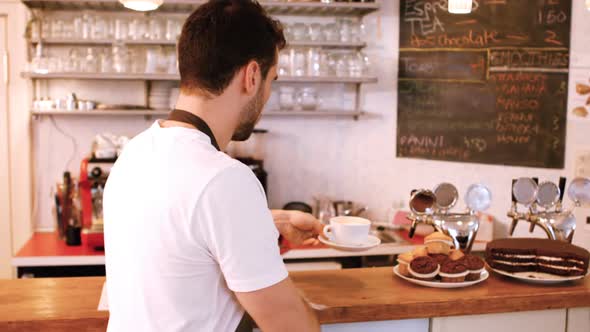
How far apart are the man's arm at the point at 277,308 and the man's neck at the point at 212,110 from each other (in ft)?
1.17

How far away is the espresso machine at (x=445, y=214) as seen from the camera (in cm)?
213

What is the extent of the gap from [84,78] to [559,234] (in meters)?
2.75

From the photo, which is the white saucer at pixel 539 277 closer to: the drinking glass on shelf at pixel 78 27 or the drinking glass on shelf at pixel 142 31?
the drinking glass on shelf at pixel 142 31

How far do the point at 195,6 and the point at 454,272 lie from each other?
257 cm

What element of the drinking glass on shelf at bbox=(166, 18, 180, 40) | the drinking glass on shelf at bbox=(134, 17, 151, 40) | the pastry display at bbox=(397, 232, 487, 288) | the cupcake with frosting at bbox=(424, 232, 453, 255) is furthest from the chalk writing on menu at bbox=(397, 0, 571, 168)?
the pastry display at bbox=(397, 232, 487, 288)

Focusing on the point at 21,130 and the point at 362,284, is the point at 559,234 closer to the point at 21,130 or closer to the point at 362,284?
the point at 362,284

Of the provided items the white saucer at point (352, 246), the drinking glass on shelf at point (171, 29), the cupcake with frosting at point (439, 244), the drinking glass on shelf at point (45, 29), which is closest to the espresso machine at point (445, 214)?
the cupcake with frosting at point (439, 244)

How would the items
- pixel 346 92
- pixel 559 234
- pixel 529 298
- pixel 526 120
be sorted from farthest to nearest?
pixel 346 92 < pixel 526 120 < pixel 559 234 < pixel 529 298

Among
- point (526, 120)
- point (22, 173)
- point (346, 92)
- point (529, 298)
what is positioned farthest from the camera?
point (346, 92)

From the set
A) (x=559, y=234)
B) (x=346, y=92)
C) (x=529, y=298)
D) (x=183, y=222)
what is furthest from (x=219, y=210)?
(x=346, y=92)

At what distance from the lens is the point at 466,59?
391 cm

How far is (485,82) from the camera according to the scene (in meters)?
3.87

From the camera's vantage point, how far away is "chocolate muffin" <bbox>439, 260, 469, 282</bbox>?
1931 millimetres

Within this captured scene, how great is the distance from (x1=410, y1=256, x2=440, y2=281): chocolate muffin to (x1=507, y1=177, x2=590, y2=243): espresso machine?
398mm
